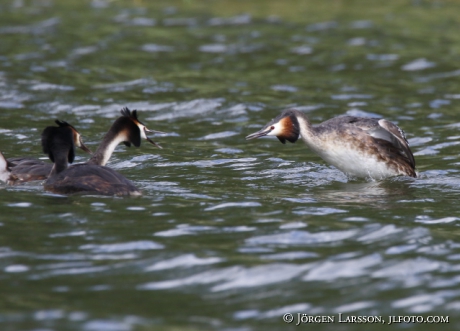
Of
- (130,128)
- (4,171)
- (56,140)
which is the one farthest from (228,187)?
(4,171)

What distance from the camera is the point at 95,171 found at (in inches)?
348

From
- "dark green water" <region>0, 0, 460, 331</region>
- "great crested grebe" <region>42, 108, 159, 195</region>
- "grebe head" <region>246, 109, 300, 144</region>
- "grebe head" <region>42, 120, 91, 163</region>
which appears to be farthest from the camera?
"grebe head" <region>246, 109, 300, 144</region>

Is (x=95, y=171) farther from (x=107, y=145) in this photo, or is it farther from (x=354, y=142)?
(x=354, y=142)

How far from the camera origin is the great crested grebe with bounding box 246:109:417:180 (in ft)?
32.6

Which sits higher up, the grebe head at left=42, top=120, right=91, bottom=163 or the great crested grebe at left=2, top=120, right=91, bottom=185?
the grebe head at left=42, top=120, right=91, bottom=163

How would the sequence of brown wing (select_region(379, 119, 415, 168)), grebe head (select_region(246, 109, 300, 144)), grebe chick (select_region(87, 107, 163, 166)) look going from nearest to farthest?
grebe chick (select_region(87, 107, 163, 166)), grebe head (select_region(246, 109, 300, 144)), brown wing (select_region(379, 119, 415, 168))

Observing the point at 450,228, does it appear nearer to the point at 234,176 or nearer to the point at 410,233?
the point at 410,233

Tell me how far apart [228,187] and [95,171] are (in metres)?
1.50

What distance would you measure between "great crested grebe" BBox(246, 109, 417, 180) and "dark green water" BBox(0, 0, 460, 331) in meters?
0.22

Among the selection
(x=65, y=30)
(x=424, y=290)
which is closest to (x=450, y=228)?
(x=424, y=290)

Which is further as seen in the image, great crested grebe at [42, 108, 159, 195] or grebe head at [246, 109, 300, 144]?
grebe head at [246, 109, 300, 144]

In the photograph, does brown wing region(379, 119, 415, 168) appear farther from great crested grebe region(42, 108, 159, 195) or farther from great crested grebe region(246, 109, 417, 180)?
great crested grebe region(42, 108, 159, 195)

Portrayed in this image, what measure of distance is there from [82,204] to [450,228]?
3.45 m

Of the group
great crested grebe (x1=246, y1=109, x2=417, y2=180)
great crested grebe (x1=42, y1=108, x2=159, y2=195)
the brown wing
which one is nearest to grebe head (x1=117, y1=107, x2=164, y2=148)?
great crested grebe (x1=42, y1=108, x2=159, y2=195)
